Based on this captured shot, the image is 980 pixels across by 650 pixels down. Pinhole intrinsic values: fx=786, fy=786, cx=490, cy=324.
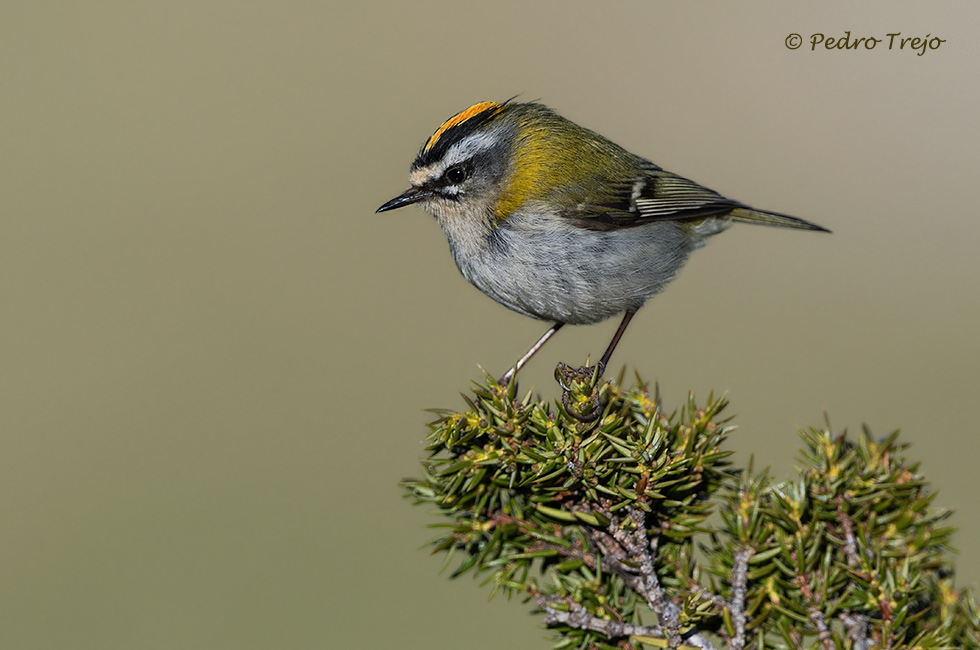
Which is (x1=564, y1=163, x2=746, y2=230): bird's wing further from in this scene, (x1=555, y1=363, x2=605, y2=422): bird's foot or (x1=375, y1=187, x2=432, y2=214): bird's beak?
(x1=555, y1=363, x2=605, y2=422): bird's foot

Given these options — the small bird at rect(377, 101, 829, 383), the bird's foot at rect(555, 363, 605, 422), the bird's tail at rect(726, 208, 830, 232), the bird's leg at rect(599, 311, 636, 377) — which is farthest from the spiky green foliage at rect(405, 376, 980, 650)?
the bird's tail at rect(726, 208, 830, 232)

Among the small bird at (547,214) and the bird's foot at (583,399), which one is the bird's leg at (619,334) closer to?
the small bird at (547,214)

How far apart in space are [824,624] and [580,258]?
130 centimetres

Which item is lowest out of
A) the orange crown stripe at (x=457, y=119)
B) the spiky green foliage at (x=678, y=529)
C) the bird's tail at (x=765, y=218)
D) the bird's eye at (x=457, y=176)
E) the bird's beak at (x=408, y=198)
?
the spiky green foliage at (x=678, y=529)

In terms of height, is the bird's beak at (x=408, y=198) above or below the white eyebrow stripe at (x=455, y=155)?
below

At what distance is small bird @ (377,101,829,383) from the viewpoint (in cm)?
243

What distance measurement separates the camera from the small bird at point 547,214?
2426 mm

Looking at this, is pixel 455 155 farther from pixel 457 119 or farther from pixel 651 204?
pixel 651 204

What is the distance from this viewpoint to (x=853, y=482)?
4.88ft

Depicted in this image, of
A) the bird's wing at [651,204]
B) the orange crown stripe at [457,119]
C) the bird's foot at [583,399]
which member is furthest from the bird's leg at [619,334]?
the bird's foot at [583,399]

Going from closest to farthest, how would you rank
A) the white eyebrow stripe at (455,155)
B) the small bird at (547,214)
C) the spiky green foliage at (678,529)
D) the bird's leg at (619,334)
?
the spiky green foliage at (678,529) < the small bird at (547,214) < the white eyebrow stripe at (455,155) < the bird's leg at (619,334)

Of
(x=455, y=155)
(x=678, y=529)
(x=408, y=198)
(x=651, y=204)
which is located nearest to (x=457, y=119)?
(x=455, y=155)

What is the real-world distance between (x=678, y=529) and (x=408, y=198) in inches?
58.6

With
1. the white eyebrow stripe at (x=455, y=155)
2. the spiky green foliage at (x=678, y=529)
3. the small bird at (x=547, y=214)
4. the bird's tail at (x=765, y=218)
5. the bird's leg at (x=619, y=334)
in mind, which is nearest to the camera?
the spiky green foliage at (x=678, y=529)
